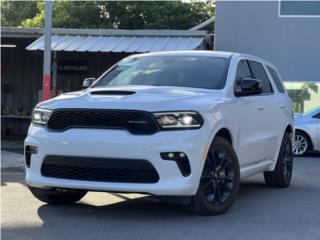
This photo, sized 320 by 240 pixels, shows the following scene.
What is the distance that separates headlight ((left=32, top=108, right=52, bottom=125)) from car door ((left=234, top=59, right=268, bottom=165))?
6.86 feet

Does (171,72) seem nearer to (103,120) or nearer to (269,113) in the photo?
(103,120)

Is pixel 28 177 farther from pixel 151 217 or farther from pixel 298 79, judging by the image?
pixel 298 79

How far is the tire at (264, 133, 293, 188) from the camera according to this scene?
8.84m

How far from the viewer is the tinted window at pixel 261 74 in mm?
8359

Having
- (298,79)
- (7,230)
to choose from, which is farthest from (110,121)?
(298,79)

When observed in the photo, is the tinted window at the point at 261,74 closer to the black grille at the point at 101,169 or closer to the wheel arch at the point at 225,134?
the wheel arch at the point at 225,134

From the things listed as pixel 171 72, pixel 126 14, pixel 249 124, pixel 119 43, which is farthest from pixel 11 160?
pixel 126 14

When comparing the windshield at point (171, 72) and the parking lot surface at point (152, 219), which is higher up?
the windshield at point (171, 72)

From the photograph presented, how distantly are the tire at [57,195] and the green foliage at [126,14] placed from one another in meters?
32.4

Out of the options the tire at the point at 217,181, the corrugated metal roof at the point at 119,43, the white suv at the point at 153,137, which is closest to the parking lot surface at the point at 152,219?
the tire at the point at 217,181

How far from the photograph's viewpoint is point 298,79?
18.4 meters

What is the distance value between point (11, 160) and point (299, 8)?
32.6 ft

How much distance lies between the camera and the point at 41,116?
6.59 m

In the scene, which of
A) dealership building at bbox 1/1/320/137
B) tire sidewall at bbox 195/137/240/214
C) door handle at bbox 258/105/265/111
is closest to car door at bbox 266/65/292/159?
door handle at bbox 258/105/265/111
